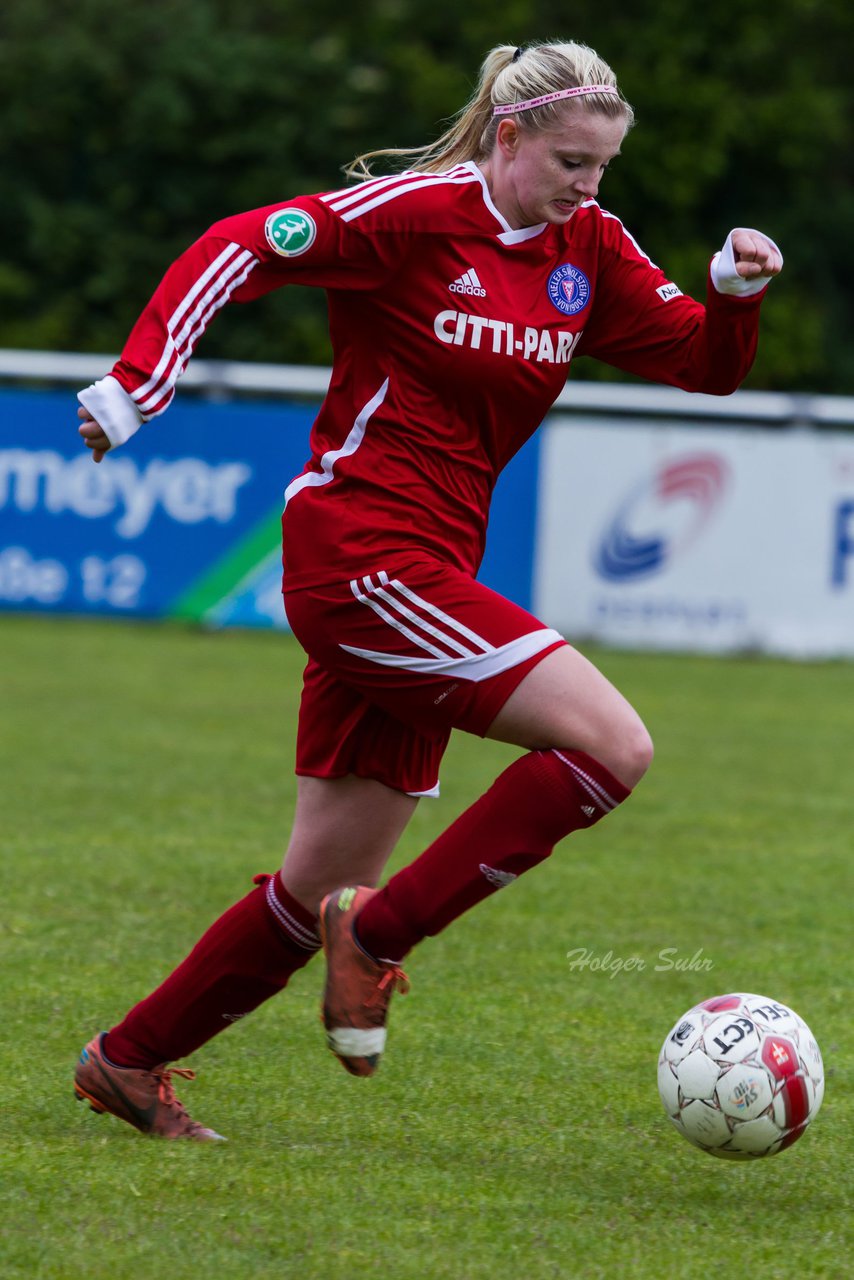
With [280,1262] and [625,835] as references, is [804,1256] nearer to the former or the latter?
[280,1262]

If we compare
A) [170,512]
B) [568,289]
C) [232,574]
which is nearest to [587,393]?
[232,574]

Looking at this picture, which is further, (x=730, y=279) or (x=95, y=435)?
(x=730, y=279)

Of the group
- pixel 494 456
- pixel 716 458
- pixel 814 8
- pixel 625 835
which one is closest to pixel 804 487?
pixel 716 458

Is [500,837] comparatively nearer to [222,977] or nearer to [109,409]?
[222,977]

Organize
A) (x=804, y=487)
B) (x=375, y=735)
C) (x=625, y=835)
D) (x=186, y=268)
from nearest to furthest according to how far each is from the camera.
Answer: (x=186, y=268) < (x=375, y=735) < (x=625, y=835) < (x=804, y=487)

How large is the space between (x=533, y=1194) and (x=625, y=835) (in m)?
4.10

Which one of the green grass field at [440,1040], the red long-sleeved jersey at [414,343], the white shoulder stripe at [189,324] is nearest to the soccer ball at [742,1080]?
the green grass field at [440,1040]

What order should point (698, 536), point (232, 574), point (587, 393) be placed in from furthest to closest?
1. point (587, 393)
2. point (232, 574)
3. point (698, 536)

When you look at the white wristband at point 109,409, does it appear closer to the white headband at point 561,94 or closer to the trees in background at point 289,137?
the white headband at point 561,94

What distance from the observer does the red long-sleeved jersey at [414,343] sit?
3.53m

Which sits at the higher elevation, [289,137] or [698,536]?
[289,137]

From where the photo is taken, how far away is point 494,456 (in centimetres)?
372

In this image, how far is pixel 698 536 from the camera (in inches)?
546

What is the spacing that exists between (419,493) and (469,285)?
385 millimetres
